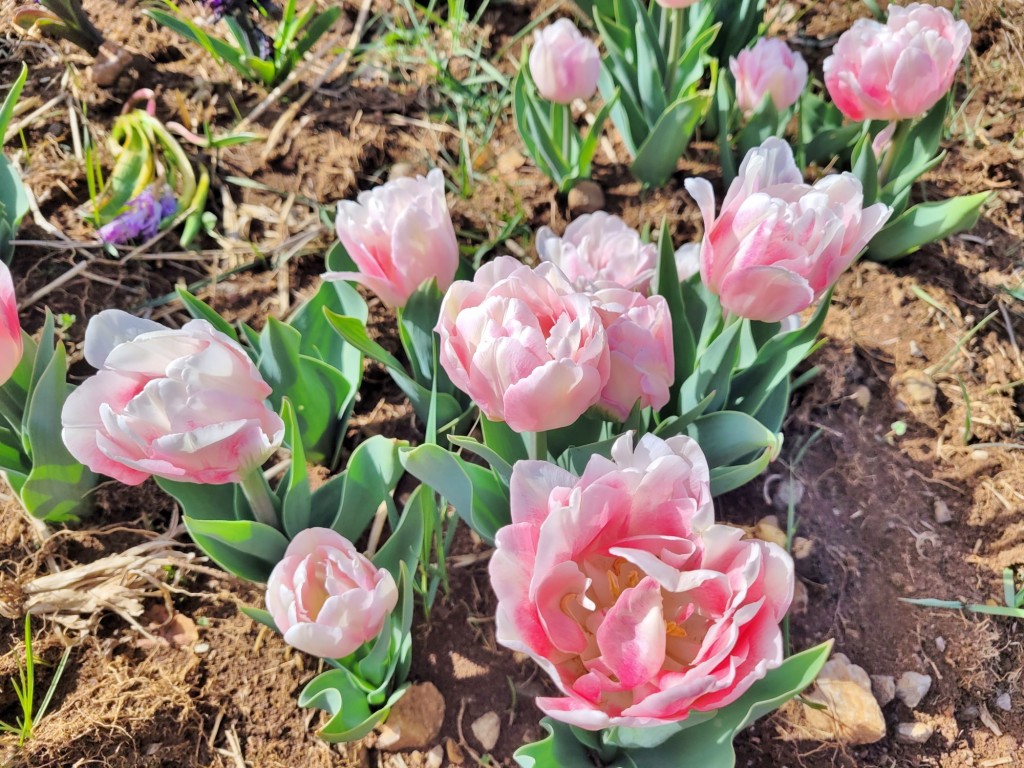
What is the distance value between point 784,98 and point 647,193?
40cm

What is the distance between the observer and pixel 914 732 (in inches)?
51.7

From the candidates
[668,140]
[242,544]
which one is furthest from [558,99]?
[242,544]

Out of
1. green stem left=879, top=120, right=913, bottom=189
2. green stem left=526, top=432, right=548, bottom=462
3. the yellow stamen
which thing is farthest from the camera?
green stem left=879, top=120, right=913, bottom=189

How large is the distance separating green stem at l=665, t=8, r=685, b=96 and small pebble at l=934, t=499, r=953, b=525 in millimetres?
1119

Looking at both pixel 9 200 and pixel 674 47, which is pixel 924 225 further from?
pixel 9 200

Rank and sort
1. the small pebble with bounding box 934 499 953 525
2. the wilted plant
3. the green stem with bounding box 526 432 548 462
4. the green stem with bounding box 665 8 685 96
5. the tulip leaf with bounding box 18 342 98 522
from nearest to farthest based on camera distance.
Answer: the green stem with bounding box 526 432 548 462 < the tulip leaf with bounding box 18 342 98 522 < the small pebble with bounding box 934 499 953 525 < the green stem with bounding box 665 8 685 96 < the wilted plant

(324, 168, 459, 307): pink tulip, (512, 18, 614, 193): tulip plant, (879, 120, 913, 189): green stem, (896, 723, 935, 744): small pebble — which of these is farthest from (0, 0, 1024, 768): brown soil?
(324, 168, 459, 307): pink tulip

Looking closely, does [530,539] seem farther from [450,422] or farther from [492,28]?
[492,28]

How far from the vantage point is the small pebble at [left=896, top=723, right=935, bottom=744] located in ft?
4.30

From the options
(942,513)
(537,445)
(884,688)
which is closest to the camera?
(537,445)

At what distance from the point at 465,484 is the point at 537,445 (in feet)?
0.43

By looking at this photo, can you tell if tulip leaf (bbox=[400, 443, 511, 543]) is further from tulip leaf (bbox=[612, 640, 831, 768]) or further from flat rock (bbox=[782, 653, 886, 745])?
flat rock (bbox=[782, 653, 886, 745])

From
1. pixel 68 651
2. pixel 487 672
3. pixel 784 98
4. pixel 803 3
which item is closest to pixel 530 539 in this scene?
pixel 487 672

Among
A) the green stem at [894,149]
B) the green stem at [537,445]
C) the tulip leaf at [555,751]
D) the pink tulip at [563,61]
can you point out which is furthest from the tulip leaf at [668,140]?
the tulip leaf at [555,751]
